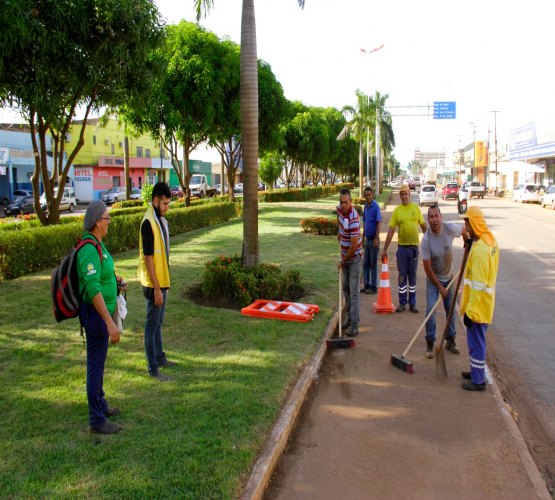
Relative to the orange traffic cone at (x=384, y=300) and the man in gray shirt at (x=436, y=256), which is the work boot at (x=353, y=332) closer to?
the man in gray shirt at (x=436, y=256)

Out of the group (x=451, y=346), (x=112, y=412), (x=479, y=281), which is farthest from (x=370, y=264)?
(x=112, y=412)

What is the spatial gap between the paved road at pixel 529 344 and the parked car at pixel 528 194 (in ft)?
87.9

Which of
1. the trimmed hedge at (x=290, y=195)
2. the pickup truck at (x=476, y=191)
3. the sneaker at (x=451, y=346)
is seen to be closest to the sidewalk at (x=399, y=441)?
the sneaker at (x=451, y=346)

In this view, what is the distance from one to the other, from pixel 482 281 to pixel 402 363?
1.35 meters

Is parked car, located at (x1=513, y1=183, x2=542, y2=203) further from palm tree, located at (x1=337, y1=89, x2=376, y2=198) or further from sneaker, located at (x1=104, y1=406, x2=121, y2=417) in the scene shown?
sneaker, located at (x1=104, y1=406, x2=121, y2=417)

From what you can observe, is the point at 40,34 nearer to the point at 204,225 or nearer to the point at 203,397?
the point at 203,397

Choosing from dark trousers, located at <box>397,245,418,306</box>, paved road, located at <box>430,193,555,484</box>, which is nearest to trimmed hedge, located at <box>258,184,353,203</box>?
paved road, located at <box>430,193,555,484</box>

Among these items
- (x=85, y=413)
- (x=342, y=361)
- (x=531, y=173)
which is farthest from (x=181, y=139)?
(x=531, y=173)

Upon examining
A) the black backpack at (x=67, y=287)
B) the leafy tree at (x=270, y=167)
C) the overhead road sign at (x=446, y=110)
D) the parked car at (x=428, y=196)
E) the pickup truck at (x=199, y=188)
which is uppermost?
the overhead road sign at (x=446, y=110)

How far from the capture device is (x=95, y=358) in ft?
12.6

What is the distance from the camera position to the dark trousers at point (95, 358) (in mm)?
3748

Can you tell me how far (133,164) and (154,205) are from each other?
54860 millimetres

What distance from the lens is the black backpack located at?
3.65 metres

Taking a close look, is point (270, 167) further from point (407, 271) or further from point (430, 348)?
point (430, 348)
